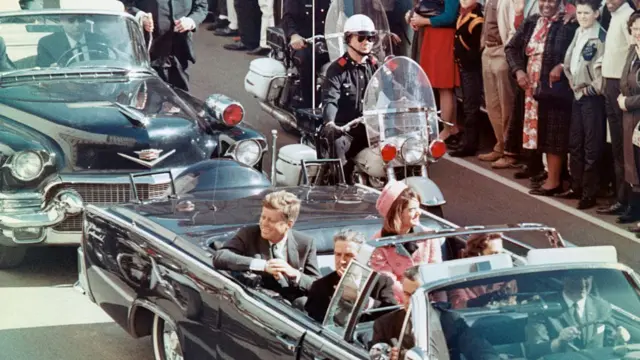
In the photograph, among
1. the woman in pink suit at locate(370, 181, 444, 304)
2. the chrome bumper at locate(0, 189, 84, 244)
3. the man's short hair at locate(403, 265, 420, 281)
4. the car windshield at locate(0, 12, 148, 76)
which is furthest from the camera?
the car windshield at locate(0, 12, 148, 76)

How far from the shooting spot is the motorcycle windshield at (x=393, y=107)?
10.3 meters

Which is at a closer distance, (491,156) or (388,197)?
(388,197)

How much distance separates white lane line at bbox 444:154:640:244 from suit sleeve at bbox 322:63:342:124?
88.2 inches

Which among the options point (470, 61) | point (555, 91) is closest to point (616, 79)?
point (555, 91)

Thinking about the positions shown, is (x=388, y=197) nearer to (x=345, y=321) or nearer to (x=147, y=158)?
(x=345, y=321)

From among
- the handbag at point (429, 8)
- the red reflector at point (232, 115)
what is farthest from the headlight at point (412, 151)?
the handbag at point (429, 8)

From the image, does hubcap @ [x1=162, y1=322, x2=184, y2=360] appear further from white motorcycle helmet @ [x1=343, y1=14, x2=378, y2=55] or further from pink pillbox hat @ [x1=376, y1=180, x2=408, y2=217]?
white motorcycle helmet @ [x1=343, y1=14, x2=378, y2=55]

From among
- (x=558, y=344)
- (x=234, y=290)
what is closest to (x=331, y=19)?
(x=234, y=290)

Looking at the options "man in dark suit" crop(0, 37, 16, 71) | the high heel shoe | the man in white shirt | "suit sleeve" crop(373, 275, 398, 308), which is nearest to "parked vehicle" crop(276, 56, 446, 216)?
the man in white shirt

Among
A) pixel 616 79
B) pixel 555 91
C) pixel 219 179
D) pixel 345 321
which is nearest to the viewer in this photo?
pixel 345 321

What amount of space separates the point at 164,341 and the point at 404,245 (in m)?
1.69

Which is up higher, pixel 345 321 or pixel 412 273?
pixel 412 273

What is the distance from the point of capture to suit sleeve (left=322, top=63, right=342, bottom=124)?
35.6 feet

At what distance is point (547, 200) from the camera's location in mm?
12016
